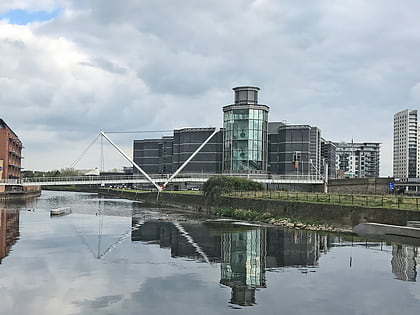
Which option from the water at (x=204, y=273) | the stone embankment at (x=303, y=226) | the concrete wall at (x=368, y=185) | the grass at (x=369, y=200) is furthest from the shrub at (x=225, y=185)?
the water at (x=204, y=273)

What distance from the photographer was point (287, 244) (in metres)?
39.7

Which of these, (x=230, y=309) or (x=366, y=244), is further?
(x=366, y=244)

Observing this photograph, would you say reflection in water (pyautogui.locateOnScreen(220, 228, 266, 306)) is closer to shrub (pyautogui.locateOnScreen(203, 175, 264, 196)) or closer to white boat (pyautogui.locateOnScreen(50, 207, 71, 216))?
shrub (pyautogui.locateOnScreen(203, 175, 264, 196))

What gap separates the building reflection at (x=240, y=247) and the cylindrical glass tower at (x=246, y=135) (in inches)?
2513

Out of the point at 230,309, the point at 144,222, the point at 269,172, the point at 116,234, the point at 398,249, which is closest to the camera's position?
the point at 230,309

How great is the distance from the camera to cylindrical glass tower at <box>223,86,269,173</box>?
11744cm

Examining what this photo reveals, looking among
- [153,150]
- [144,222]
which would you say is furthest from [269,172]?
[144,222]

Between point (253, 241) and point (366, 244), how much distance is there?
944cm

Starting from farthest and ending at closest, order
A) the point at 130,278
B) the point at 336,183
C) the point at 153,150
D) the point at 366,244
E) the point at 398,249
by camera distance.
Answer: the point at 153,150, the point at 336,183, the point at 366,244, the point at 398,249, the point at 130,278

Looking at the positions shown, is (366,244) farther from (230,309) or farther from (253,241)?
(230,309)

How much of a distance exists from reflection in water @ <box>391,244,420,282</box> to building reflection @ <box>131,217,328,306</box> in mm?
5199

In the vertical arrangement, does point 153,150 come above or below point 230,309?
above

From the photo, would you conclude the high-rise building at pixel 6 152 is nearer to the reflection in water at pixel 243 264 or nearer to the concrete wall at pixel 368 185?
the concrete wall at pixel 368 185

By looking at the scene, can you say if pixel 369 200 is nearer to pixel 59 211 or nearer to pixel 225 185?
pixel 225 185
